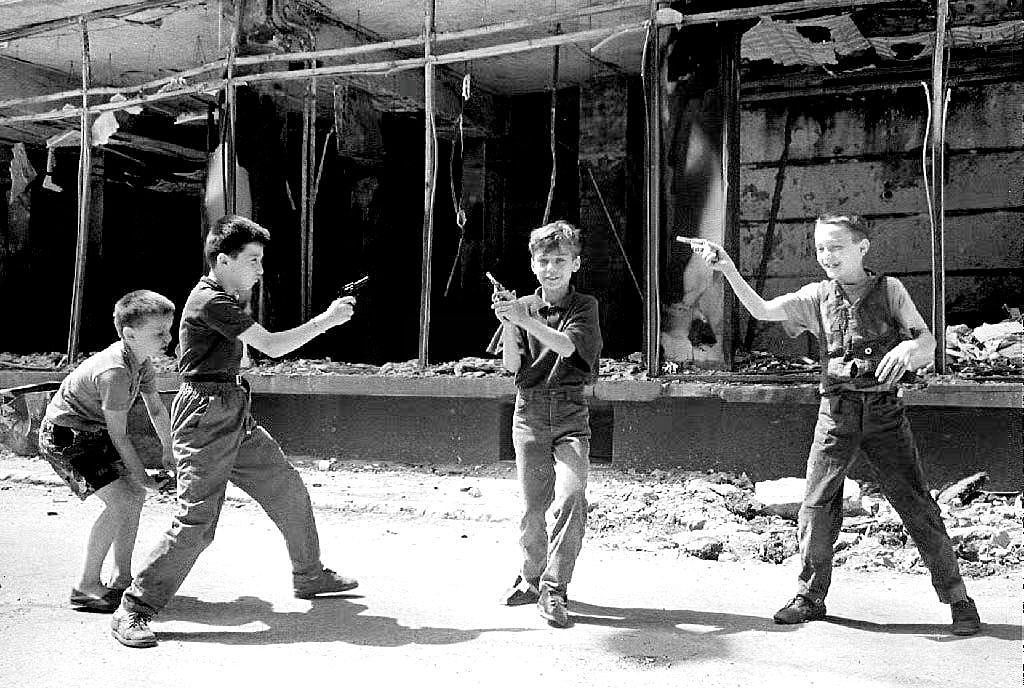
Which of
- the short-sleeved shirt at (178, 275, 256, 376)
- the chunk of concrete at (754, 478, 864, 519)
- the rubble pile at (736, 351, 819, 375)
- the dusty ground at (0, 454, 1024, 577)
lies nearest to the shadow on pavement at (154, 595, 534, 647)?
the short-sleeved shirt at (178, 275, 256, 376)

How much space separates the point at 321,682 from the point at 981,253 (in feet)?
30.2

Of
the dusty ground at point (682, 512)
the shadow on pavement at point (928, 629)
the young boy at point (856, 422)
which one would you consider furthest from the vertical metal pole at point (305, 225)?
the shadow on pavement at point (928, 629)

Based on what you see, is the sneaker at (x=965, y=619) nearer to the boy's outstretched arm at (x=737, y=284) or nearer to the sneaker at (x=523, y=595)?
the boy's outstretched arm at (x=737, y=284)

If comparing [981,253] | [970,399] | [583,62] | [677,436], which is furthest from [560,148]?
[970,399]

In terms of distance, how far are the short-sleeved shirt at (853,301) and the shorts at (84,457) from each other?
2923mm

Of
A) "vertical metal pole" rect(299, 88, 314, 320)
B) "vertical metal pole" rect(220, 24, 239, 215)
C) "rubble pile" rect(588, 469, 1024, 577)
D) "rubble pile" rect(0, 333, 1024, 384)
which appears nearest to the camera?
"rubble pile" rect(588, 469, 1024, 577)

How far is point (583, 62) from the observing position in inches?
431

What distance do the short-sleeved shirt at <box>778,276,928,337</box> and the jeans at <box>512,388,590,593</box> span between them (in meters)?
0.95

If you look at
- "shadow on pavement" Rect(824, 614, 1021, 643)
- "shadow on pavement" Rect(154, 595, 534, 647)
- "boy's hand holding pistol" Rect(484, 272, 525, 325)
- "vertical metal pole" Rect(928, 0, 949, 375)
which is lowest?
"shadow on pavement" Rect(154, 595, 534, 647)

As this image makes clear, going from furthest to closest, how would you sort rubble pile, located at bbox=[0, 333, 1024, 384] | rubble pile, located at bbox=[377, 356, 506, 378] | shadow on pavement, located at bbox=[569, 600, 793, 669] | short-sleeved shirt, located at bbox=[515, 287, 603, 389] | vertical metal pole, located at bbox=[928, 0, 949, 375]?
rubble pile, located at bbox=[377, 356, 506, 378] < rubble pile, located at bbox=[0, 333, 1024, 384] < vertical metal pole, located at bbox=[928, 0, 949, 375] < short-sleeved shirt, located at bbox=[515, 287, 603, 389] < shadow on pavement, located at bbox=[569, 600, 793, 669]

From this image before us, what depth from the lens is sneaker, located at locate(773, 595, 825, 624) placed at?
3.83 m

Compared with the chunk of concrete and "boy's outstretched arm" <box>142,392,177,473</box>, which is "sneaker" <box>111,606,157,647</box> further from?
the chunk of concrete

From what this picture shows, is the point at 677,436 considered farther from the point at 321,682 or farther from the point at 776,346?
the point at 321,682

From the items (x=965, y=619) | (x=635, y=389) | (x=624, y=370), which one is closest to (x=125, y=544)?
(x=965, y=619)
